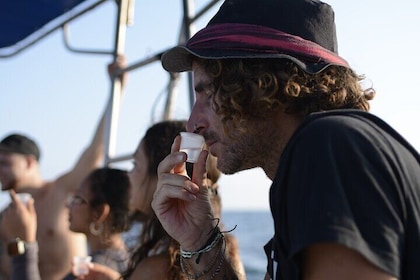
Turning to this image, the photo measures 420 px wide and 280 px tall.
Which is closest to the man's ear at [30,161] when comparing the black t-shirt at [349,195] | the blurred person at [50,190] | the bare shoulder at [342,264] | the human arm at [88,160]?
the blurred person at [50,190]

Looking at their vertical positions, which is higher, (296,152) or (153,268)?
(296,152)

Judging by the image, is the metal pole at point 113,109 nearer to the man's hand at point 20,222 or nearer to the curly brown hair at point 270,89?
the man's hand at point 20,222

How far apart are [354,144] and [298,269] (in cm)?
22

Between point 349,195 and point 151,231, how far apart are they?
1.65 m

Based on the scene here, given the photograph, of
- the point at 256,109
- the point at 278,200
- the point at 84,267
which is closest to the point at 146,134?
the point at 84,267

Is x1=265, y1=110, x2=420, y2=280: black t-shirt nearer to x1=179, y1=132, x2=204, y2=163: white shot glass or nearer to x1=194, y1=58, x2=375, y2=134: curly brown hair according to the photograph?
x1=194, y1=58, x2=375, y2=134: curly brown hair

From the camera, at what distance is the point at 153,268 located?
244cm

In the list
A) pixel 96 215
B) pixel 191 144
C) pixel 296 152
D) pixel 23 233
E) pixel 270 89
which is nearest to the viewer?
pixel 296 152

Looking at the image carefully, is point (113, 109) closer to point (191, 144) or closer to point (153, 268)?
point (153, 268)

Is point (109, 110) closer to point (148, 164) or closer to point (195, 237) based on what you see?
point (148, 164)

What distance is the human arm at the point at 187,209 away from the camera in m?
1.84

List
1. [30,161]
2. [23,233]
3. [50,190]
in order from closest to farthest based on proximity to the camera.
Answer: [23,233], [50,190], [30,161]

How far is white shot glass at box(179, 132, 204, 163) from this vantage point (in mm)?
1757

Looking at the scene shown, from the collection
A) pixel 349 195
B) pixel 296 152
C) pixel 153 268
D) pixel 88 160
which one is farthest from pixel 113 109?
pixel 349 195
